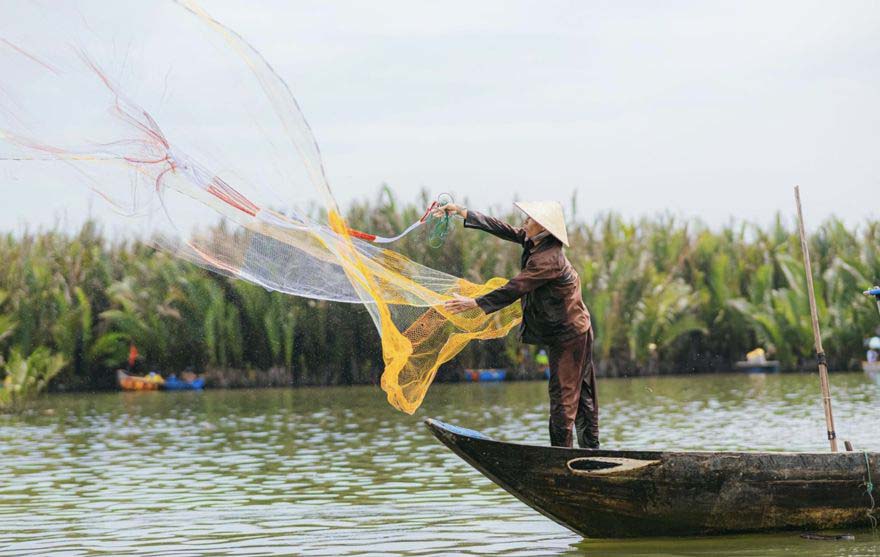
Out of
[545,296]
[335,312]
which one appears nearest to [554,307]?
[545,296]

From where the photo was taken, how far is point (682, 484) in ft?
27.5

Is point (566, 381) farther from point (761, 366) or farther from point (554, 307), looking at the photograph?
point (761, 366)

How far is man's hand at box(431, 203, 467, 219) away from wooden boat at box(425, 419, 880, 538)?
4.33 ft

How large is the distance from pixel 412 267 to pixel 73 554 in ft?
9.41

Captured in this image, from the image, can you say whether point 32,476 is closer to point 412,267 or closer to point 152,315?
point 412,267

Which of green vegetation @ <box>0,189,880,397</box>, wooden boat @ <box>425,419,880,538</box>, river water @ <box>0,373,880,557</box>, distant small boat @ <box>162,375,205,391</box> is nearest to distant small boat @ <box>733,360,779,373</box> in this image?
green vegetation @ <box>0,189,880,397</box>

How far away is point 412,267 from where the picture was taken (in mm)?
9055

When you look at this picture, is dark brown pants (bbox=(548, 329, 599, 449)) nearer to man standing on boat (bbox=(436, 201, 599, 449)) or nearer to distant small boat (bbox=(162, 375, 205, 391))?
man standing on boat (bbox=(436, 201, 599, 449))

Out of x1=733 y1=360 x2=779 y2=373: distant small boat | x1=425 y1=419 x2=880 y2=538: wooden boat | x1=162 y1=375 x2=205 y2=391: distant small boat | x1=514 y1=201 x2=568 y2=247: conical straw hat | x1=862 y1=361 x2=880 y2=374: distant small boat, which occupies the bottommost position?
x1=425 y1=419 x2=880 y2=538: wooden boat

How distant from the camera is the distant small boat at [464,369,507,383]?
26844 mm

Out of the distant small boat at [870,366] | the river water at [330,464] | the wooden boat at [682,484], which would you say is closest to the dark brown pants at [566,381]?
the wooden boat at [682,484]

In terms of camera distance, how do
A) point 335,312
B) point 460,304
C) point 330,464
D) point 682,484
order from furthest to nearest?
point 335,312 < point 330,464 < point 460,304 < point 682,484

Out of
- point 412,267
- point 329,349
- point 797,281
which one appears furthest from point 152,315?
point 412,267

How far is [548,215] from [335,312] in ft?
A: 60.1
